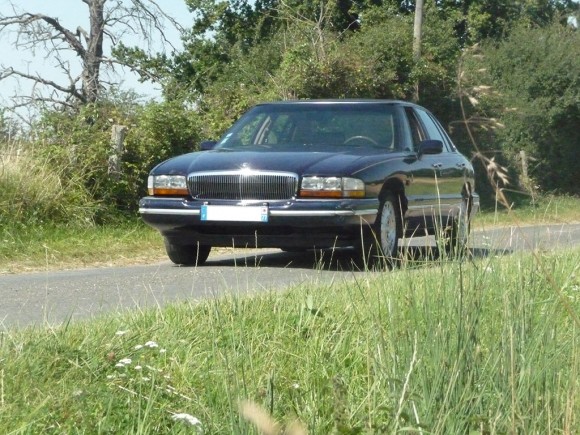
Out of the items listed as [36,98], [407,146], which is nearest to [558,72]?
[36,98]

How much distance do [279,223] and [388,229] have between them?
3.47ft

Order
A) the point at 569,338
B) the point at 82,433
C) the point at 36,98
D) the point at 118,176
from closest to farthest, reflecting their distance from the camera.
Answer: the point at 82,433
the point at 569,338
the point at 118,176
the point at 36,98

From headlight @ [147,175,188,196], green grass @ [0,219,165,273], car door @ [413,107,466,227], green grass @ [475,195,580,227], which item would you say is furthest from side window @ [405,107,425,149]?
green grass @ [0,219,165,273]

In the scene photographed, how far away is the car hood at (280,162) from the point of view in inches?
398

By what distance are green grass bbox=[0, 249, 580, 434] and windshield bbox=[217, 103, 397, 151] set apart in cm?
569

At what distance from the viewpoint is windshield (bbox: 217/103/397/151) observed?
36.9 feet

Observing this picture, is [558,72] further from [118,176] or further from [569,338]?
[569,338]

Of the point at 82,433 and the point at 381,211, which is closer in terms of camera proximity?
the point at 82,433

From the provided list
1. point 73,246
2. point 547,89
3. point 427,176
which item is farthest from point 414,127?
point 547,89

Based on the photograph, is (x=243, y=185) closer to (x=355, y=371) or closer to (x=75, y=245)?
(x=75, y=245)

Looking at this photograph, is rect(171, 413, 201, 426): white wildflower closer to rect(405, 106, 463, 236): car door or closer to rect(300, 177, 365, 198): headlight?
rect(300, 177, 365, 198): headlight

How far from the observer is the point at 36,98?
20.5m

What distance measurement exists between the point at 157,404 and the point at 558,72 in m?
33.0

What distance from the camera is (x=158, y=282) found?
9.09 metres
